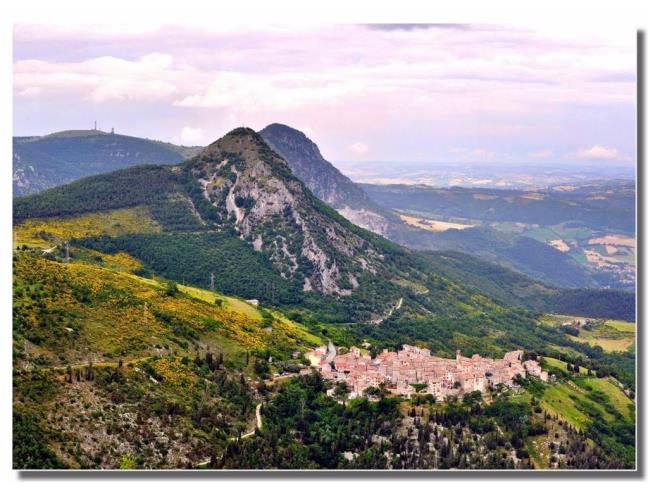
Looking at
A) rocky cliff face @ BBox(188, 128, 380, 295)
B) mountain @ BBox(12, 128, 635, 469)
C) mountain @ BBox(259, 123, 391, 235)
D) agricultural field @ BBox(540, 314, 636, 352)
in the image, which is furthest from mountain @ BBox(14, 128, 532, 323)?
mountain @ BBox(259, 123, 391, 235)

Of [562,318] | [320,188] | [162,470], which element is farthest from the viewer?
[320,188]

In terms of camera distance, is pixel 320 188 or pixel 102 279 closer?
pixel 102 279

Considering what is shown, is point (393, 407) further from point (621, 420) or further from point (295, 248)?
point (295, 248)

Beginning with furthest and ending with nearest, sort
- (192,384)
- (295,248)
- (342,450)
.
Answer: (295,248), (192,384), (342,450)

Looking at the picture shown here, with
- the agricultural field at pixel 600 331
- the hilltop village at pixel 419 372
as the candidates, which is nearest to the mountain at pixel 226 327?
the hilltop village at pixel 419 372

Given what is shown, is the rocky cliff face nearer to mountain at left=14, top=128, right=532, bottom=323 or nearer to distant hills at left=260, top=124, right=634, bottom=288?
mountain at left=14, top=128, right=532, bottom=323

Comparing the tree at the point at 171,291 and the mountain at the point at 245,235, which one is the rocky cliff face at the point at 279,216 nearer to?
the mountain at the point at 245,235

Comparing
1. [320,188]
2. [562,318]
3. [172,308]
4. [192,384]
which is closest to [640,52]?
[192,384]
